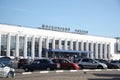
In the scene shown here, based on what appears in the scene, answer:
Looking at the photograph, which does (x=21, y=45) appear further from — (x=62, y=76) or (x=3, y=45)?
(x=62, y=76)

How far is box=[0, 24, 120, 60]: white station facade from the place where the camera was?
87.2 metres

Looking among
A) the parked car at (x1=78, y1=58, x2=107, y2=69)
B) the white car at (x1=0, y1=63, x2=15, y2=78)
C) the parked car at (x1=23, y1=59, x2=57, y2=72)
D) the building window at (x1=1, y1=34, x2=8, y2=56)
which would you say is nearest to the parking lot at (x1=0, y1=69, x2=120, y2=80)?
the white car at (x1=0, y1=63, x2=15, y2=78)

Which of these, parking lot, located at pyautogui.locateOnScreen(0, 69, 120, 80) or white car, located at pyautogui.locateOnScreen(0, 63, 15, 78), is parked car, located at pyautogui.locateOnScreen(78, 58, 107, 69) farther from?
white car, located at pyautogui.locateOnScreen(0, 63, 15, 78)

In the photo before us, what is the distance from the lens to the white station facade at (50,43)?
286ft

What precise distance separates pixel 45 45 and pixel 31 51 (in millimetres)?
6082

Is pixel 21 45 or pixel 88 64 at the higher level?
pixel 21 45

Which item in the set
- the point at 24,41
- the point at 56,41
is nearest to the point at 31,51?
the point at 24,41

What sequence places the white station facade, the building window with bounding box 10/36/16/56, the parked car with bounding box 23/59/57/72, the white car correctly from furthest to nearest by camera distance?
the white station facade
the building window with bounding box 10/36/16/56
the parked car with bounding box 23/59/57/72
the white car

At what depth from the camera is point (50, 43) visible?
3890 inches

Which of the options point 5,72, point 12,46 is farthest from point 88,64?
point 12,46

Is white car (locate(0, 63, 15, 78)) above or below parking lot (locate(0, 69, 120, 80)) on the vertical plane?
above

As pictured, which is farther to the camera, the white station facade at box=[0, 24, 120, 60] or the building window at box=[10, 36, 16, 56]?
the white station facade at box=[0, 24, 120, 60]

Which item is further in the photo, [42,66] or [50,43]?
[50,43]

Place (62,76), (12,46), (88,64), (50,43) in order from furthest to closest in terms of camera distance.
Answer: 1. (50,43)
2. (12,46)
3. (88,64)
4. (62,76)
